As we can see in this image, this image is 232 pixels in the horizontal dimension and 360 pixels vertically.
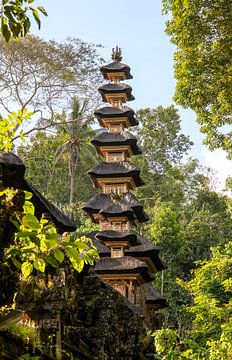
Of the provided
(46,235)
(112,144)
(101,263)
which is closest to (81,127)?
(112,144)

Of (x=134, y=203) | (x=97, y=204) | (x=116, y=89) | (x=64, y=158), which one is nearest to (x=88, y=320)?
(x=134, y=203)

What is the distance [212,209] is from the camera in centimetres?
3925

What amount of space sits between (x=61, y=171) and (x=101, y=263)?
19.7 m

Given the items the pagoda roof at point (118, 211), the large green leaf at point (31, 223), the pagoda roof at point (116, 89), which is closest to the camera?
the large green leaf at point (31, 223)

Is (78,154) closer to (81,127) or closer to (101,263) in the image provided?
(81,127)

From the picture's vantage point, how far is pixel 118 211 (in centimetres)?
2236

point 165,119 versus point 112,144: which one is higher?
point 165,119

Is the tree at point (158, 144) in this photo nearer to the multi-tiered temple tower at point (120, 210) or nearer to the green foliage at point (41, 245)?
the multi-tiered temple tower at point (120, 210)

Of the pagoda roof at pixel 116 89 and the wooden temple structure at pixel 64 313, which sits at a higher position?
the pagoda roof at pixel 116 89

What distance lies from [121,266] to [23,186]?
12.9 metres

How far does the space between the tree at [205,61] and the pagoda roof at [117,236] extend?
29.7ft

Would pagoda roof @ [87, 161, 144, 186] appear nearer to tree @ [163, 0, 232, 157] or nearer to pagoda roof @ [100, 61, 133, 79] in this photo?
pagoda roof @ [100, 61, 133, 79]

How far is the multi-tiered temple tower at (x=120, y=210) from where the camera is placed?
21172 mm

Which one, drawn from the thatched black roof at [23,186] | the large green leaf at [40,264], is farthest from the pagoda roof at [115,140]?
the large green leaf at [40,264]
